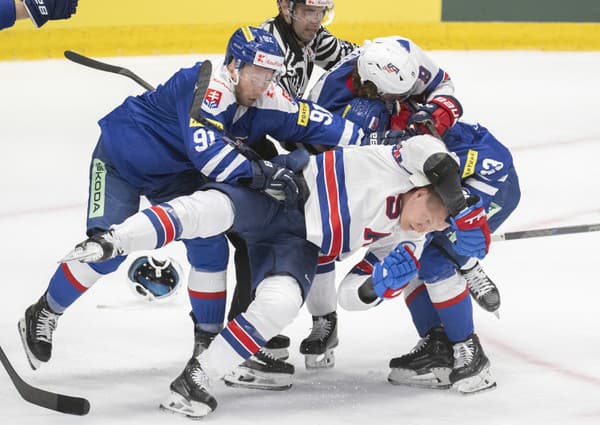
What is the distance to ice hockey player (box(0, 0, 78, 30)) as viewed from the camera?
325 cm

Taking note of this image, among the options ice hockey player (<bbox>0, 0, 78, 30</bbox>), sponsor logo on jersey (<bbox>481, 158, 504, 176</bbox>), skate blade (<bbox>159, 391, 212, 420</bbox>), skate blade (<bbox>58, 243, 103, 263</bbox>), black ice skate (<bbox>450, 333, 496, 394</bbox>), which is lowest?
skate blade (<bbox>159, 391, 212, 420</bbox>)

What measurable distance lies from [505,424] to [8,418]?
1235mm

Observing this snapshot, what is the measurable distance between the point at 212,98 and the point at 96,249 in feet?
1.96

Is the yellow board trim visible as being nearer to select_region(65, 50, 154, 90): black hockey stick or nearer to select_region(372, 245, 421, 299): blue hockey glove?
select_region(65, 50, 154, 90): black hockey stick

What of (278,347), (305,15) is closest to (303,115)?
(305,15)

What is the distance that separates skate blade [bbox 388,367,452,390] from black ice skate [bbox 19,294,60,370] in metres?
0.95

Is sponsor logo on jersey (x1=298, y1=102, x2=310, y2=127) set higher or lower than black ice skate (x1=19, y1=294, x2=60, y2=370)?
higher

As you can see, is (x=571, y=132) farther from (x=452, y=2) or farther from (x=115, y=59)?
(x=115, y=59)

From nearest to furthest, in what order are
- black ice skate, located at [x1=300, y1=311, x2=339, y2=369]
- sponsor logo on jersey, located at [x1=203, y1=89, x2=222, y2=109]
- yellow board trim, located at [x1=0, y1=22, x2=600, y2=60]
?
sponsor logo on jersey, located at [x1=203, y1=89, x2=222, y2=109] → black ice skate, located at [x1=300, y1=311, x2=339, y2=369] → yellow board trim, located at [x1=0, y1=22, x2=600, y2=60]

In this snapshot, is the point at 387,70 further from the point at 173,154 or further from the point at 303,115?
the point at 173,154

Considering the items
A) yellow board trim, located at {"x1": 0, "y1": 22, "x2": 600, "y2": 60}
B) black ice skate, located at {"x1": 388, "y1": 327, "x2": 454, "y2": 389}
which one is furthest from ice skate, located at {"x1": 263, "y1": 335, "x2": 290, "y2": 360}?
yellow board trim, located at {"x1": 0, "y1": 22, "x2": 600, "y2": 60}

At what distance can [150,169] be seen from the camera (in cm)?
328

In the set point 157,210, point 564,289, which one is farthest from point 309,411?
point 564,289

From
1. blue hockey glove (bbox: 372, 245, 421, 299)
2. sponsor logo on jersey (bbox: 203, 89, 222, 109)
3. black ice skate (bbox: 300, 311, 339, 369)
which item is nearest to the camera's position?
blue hockey glove (bbox: 372, 245, 421, 299)
